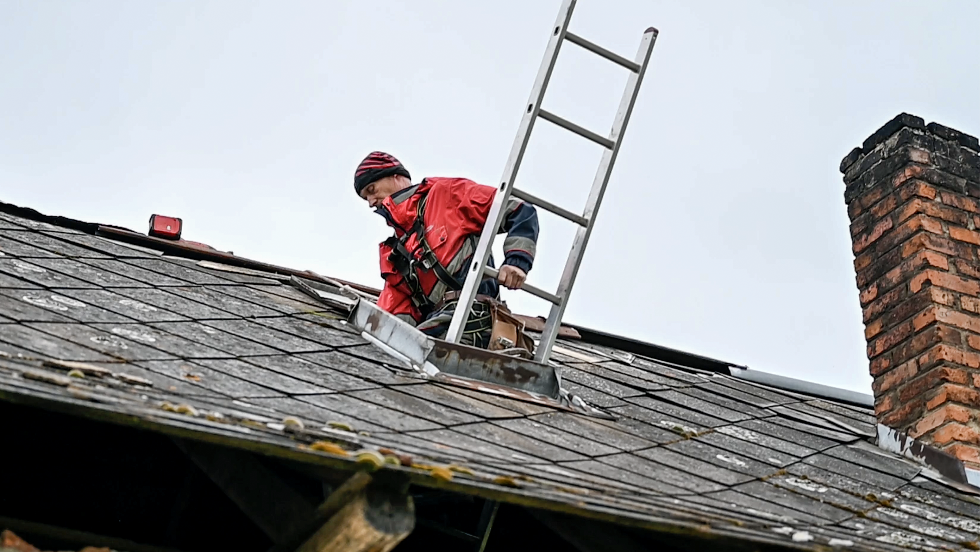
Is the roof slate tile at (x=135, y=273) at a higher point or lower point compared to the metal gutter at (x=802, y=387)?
lower

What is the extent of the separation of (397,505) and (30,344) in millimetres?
1362

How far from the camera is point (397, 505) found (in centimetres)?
242

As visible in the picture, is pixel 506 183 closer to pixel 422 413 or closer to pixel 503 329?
pixel 503 329

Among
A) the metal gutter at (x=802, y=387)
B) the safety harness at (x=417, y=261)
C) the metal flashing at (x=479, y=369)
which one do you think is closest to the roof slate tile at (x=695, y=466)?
the metal flashing at (x=479, y=369)

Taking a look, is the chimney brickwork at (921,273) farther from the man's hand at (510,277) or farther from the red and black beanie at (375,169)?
the red and black beanie at (375,169)

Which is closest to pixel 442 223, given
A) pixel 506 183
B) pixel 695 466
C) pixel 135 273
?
pixel 506 183

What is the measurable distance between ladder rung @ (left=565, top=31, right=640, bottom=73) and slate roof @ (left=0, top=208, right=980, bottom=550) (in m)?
1.42

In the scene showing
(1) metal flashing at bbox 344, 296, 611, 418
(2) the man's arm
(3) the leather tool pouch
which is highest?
(2) the man's arm

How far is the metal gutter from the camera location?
263 inches

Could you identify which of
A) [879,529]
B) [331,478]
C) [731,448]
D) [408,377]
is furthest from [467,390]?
[331,478]

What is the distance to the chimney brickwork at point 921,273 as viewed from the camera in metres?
5.30

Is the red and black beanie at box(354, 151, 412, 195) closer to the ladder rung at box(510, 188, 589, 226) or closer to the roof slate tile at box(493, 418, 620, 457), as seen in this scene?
the ladder rung at box(510, 188, 589, 226)

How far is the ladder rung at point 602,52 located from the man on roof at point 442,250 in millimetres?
725

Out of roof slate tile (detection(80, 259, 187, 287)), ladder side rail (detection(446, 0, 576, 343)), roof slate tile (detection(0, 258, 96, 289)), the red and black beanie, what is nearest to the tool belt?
ladder side rail (detection(446, 0, 576, 343))
